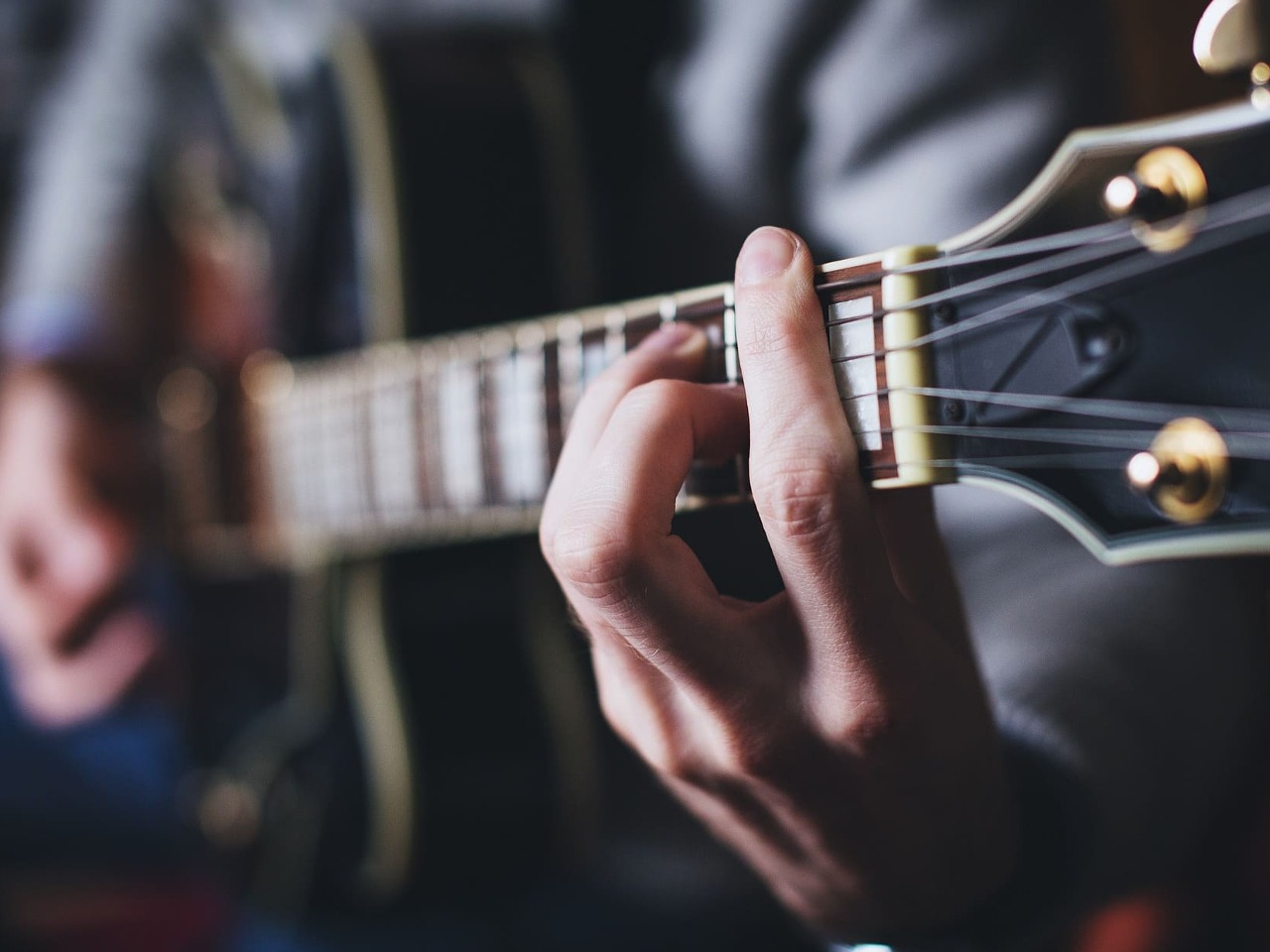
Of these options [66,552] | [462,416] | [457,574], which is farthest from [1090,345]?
[66,552]

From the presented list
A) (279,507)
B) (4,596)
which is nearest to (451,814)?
(279,507)

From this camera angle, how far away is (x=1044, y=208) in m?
0.19

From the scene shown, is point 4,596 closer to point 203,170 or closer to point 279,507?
point 279,507

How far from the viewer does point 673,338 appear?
24cm

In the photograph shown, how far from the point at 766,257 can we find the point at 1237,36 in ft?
0.31

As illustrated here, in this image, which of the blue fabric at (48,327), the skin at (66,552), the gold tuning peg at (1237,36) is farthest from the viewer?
the blue fabric at (48,327)

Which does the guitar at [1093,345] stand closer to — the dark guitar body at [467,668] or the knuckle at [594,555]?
the knuckle at [594,555]

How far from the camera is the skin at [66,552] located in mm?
775

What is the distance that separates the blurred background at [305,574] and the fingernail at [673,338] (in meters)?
0.04

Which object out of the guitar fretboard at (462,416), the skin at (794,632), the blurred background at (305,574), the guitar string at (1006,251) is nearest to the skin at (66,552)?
the blurred background at (305,574)

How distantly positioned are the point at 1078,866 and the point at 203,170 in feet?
3.27

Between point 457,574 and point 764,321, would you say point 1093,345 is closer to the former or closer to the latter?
point 764,321

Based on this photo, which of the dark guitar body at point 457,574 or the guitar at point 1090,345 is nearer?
the guitar at point 1090,345

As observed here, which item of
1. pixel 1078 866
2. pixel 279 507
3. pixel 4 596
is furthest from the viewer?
pixel 4 596
